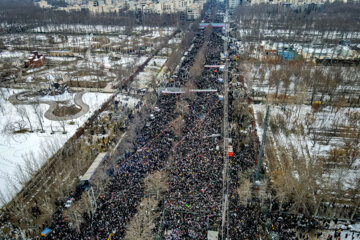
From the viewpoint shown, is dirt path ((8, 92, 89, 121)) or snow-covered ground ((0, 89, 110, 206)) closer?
snow-covered ground ((0, 89, 110, 206))

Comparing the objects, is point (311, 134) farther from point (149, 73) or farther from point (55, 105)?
point (55, 105)

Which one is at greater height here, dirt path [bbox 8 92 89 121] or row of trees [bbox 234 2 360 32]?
row of trees [bbox 234 2 360 32]

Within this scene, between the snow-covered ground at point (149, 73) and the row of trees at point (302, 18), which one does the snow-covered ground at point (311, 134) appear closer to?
the snow-covered ground at point (149, 73)

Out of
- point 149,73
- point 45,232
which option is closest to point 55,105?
point 149,73

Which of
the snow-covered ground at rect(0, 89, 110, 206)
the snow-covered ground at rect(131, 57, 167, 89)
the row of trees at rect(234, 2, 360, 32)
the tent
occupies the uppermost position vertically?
the row of trees at rect(234, 2, 360, 32)

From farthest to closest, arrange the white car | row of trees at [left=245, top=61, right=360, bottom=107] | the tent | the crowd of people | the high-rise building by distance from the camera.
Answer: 1. the high-rise building
2. row of trees at [left=245, top=61, right=360, bottom=107]
3. the white car
4. the crowd of people
5. the tent

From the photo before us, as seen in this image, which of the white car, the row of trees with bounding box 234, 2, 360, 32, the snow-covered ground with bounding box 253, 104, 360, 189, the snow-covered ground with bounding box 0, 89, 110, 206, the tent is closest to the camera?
the tent

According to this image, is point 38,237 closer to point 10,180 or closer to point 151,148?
point 10,180

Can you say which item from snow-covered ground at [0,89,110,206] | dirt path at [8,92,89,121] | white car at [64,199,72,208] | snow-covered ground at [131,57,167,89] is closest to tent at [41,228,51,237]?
white car at [64,199,72,208]

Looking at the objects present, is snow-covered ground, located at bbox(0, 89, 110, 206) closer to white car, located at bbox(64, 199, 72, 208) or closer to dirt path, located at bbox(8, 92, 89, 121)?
dirt path, located at bbox(8, 92, 89, 121)

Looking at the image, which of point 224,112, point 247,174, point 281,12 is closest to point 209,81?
point 224,112
